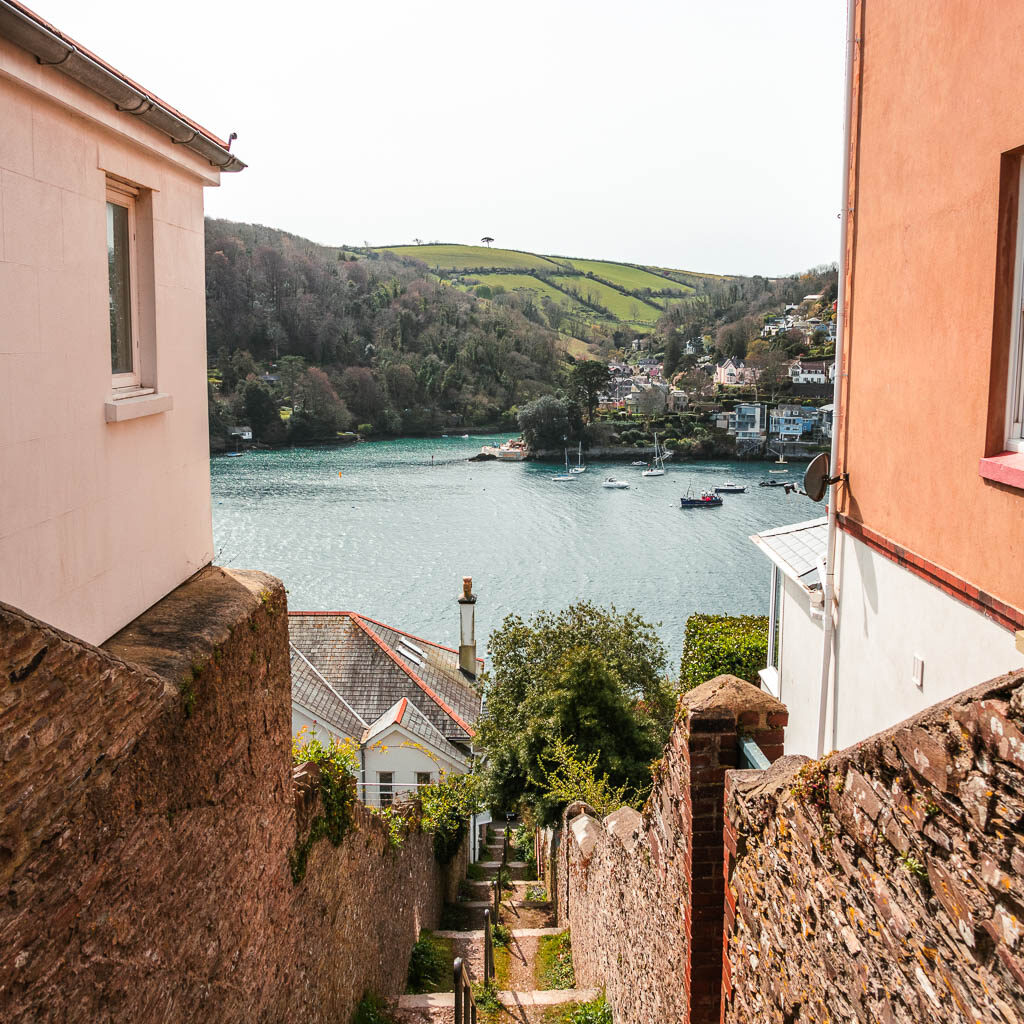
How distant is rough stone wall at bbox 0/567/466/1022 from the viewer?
9.43 feet

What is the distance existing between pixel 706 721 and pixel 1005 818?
105 inches

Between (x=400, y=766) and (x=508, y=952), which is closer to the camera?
(x=508, y=952)

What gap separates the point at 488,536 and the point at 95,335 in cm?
6438

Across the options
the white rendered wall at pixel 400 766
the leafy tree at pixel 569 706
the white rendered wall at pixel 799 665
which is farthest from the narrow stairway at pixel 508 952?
the white rendered wall at pixel 799 665

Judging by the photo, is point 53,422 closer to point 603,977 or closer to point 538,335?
point 603,977

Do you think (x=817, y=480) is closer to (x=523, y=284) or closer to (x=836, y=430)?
(x=836, y=430)

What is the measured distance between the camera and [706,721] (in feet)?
15.3

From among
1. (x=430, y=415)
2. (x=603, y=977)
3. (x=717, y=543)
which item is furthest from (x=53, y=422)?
(x=430, y=415)

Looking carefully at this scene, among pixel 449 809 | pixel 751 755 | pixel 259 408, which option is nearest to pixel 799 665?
pixel 751 755

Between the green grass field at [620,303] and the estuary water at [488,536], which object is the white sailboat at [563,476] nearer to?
→ the estuary water at [488,536]

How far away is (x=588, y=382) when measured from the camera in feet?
348

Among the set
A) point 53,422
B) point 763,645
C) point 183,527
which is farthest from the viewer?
point 763,645

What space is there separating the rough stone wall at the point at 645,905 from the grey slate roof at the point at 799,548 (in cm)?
303

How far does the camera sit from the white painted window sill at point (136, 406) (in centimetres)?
457
